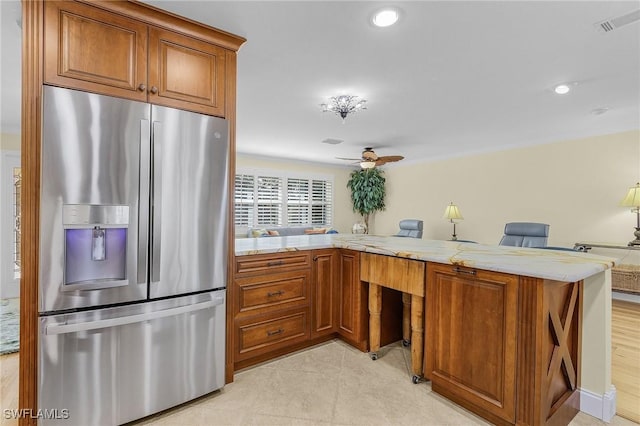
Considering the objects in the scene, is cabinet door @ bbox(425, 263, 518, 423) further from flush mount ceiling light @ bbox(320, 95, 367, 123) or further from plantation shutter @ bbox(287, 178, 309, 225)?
plantation shutter @ bbox(287, 178, 309, 225)

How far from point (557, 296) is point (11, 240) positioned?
6.24 metres

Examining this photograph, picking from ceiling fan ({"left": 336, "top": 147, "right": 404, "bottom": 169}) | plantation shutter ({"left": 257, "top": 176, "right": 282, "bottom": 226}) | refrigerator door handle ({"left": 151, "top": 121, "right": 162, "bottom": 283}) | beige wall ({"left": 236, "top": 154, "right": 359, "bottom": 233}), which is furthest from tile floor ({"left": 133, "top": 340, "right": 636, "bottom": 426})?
beige wall ({"left": 236, "top": 154, "right": 359, "bottom": 233})

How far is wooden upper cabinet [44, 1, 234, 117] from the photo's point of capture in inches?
58.0

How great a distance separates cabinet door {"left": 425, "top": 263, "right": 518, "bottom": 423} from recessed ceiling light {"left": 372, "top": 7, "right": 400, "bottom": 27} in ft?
5.17

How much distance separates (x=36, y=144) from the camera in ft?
4.61

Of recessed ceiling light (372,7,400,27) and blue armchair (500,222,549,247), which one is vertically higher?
recessed ceiling light (372,7,400,27)

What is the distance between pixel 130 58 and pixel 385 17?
1505 millimetres

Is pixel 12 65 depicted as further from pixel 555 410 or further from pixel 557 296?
pixel 555 410

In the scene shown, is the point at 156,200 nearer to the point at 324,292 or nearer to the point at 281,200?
the point at 324,292

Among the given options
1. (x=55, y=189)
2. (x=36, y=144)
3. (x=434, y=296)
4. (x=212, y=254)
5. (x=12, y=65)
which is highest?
(x=12, y=65)

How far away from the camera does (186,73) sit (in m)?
1.84

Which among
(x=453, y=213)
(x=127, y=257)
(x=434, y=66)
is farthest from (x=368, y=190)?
(x=127, y=257)

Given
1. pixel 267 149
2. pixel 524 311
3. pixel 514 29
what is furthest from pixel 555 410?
pixel 267 149

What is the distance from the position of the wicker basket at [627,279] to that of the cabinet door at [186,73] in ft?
16.9
